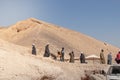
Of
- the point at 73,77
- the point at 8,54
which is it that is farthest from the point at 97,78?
the point at 8,54

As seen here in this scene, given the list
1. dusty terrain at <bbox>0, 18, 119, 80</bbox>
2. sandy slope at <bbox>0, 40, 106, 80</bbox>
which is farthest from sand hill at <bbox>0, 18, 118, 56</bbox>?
sandy slope at <bbox>0, 40, 106, 80</bbox>

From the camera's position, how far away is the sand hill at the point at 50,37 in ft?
218

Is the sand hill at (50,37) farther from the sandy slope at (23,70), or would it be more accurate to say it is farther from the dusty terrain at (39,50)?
the sandy slope at (23,70)

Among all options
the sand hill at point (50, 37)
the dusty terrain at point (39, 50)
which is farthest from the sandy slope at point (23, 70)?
the sand hill at point (50, 37)

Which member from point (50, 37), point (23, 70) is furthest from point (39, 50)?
point (23, 70)

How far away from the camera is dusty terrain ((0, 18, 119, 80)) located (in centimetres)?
1970

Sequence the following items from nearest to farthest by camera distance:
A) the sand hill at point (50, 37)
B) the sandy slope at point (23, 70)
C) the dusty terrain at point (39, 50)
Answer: the sandy slope at point (23, 70), the dusty terrain at point (39, 50), the sand hill at point (50, 37)

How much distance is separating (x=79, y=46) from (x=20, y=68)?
56.5 metres

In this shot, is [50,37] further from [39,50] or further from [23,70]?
[23,70]

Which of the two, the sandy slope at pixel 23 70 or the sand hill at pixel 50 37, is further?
the sand hill at pixel 50 37

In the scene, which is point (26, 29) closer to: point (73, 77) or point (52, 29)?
point (52, 29)

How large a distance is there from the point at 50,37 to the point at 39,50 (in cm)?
1938

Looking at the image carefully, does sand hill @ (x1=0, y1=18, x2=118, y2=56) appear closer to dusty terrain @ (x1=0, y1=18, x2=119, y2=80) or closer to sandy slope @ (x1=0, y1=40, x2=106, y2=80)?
dusty terrain @ (x1=0, y1=18, x2=119, y2=80)

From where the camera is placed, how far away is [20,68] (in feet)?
64.0
